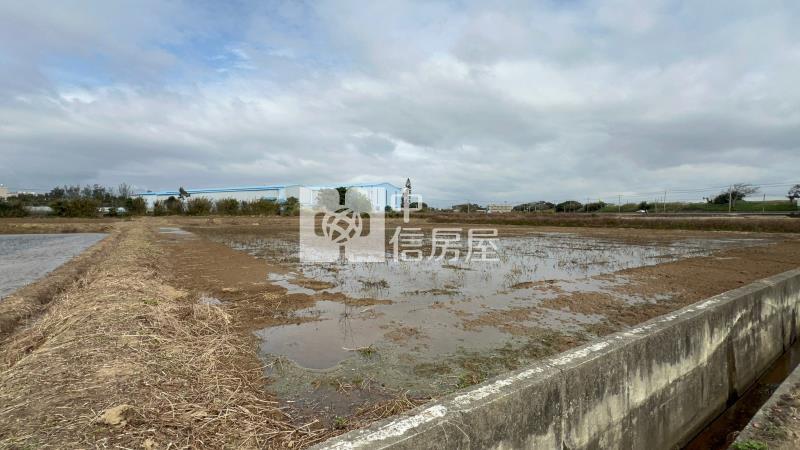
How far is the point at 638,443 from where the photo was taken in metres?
3.08

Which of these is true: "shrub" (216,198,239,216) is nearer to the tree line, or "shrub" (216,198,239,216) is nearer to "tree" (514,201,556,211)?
the tree line

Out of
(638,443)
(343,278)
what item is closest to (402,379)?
(638,443)

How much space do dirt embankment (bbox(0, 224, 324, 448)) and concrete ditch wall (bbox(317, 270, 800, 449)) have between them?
1174 millimetres

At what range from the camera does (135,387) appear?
283 cm

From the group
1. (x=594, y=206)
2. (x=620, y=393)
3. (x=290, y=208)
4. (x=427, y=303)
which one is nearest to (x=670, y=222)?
(x=594, y=206)

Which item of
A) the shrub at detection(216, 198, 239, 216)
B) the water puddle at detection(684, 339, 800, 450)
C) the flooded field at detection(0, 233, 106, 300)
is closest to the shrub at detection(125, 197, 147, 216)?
the shrub at detection(216, 198, 239, 216)

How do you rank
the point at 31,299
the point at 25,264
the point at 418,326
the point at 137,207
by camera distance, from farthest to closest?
the point at 137,207
the point at 25,264
the point at 31,299
the point at 418,326

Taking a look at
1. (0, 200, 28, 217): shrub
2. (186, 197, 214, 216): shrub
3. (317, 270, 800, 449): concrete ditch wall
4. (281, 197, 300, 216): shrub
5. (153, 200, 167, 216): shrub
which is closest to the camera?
(317, 270, 800, 449): concrete ditch wall

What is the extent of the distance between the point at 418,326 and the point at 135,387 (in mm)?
3410

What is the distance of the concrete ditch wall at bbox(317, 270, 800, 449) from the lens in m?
1.95

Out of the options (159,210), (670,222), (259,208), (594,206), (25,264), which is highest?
(594,206)

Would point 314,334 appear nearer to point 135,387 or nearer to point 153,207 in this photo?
point 135,387

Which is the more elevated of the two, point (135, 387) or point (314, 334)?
point (135, 387)

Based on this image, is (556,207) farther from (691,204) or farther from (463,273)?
(463,273)
